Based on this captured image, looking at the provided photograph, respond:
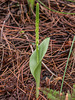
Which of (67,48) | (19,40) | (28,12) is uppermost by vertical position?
(28,12)

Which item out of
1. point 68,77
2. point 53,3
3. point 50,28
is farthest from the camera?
point 53,3

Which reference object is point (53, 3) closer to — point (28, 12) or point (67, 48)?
point (28, 12)

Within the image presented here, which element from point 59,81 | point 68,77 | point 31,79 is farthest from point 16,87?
point 68,77

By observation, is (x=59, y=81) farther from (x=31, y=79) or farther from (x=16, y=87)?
(x=16, y=87)

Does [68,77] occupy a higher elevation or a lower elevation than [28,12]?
lower

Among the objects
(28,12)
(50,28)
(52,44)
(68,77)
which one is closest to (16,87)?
(68,77)

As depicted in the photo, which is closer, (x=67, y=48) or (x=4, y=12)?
(x=67, y=48)

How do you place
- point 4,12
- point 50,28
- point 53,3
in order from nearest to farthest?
point 50,28 → point 4,12 → point 53,3
